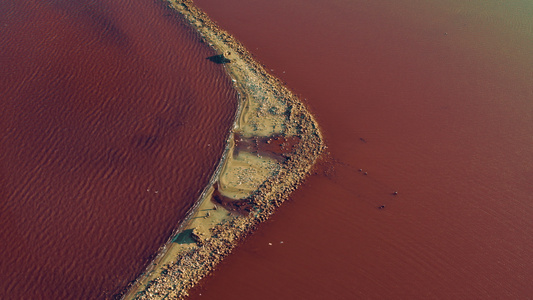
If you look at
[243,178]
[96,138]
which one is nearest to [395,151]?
[243,178]

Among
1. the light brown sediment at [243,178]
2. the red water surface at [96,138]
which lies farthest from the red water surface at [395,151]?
the red water surface at [96,138]

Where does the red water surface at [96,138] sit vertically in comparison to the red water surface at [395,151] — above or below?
below

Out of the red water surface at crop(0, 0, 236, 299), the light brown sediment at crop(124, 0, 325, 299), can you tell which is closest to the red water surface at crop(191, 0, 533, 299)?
the light brown sediment at crop(124, 0, 325, 299)

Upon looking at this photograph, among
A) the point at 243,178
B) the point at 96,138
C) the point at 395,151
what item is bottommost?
the point at 96,138

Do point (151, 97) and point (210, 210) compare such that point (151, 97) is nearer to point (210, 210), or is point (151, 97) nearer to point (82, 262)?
point (210, 210)

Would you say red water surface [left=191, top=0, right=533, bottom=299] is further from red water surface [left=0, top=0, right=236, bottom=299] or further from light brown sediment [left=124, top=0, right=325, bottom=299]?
red water surface [left=0, top=0, right=236, bottom=299]

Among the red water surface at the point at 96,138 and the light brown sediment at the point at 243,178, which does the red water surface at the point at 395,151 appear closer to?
the light brown sediment at the point at 243,178

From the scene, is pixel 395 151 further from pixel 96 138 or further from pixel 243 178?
pixel 96 138

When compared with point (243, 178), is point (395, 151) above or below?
above
